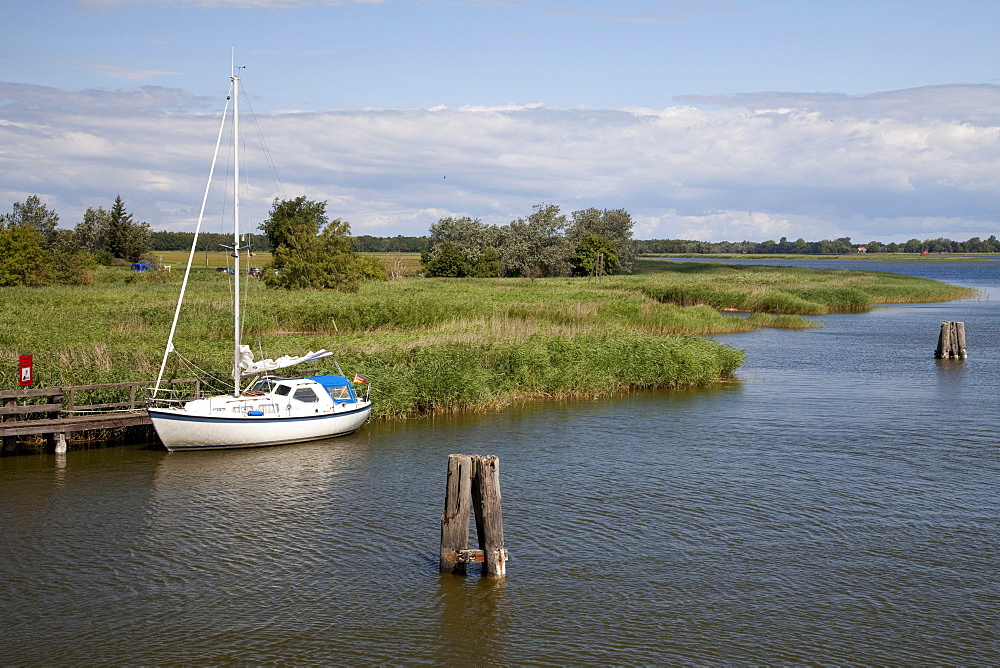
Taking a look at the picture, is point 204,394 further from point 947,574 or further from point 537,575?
point 947,574

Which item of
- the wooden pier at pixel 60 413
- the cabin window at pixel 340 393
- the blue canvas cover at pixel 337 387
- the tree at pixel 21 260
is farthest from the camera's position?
the tree at pixel 21 260

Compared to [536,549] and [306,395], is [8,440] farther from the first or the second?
[536,549]

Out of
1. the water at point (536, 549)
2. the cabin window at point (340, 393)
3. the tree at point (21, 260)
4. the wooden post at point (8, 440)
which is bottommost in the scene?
the water at point (536, 549)

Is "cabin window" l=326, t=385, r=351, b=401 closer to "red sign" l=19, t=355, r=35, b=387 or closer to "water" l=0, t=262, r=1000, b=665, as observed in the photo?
"water" l=0, t=262, r=1000, b=665

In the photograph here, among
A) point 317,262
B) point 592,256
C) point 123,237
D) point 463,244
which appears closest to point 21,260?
point 317,262

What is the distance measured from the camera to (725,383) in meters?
36.1

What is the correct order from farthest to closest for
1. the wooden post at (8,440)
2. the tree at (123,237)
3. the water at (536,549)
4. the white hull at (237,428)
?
the tree at (123,237) → the wooden post at (8,440) → the white hull at (237,428) → the water at (536,549)

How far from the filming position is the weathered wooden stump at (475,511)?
13.8m

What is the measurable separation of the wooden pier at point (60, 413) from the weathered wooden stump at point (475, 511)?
1268cm

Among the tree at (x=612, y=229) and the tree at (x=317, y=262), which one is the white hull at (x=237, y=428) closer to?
the tree at (x=317, y=262)

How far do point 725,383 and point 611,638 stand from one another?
961 inches

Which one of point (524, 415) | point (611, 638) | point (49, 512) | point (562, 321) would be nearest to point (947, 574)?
point (611, 638)

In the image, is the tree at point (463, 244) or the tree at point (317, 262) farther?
the tree at point (463, 244)

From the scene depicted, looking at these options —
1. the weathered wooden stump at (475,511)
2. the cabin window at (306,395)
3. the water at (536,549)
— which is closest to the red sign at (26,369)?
the water at (536,549)
